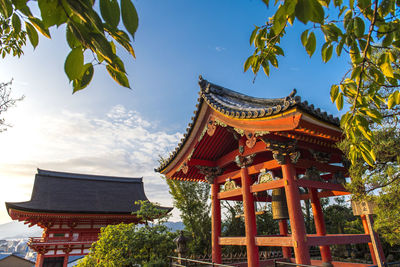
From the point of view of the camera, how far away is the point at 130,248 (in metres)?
8.45

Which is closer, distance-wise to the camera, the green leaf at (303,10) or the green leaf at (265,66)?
the green leaf at (303,10)

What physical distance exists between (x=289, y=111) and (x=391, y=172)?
6.29ft

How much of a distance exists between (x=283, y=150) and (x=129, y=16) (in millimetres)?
5438

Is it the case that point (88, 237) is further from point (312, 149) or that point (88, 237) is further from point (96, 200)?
point (312, 149)

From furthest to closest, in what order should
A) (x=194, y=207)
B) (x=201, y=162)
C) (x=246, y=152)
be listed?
(x=194, y=207) < (x=201, y=162) < (x=246, y=152)

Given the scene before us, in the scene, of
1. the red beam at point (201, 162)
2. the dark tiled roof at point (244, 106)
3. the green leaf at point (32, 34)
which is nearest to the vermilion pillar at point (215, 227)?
the red beam at point (201, 162)

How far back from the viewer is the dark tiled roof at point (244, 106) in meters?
4.57

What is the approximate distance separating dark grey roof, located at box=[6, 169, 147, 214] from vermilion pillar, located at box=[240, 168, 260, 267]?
50.8 ft

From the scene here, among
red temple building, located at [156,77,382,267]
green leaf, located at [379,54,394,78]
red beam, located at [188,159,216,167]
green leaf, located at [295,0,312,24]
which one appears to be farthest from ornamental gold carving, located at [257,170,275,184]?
green leaf, located at [295,0,312,24]

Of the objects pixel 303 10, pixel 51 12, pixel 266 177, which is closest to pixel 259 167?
pixel 266 177

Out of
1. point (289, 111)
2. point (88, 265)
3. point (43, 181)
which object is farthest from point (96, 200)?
point (289, 111)

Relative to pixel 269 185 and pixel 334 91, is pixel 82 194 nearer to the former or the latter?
pixel 269 185

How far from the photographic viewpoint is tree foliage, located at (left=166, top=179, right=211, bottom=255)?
17.4 metres

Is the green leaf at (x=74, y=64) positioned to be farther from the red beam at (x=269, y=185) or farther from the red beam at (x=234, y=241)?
the red beam at (x=234, y=241)
